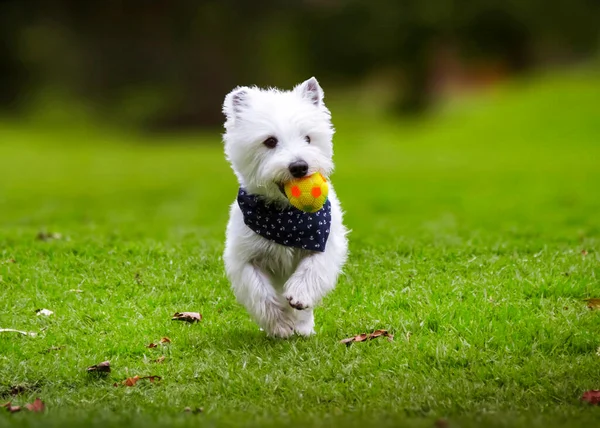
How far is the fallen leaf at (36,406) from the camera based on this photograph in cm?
509

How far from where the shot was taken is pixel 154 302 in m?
7.17

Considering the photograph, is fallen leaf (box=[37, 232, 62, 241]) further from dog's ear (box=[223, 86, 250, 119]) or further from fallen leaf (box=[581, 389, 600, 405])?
fallen leaf (box=[581, 389, 600, 405])

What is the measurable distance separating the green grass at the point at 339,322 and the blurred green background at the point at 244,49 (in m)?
24.9

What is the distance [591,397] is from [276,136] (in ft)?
8.14

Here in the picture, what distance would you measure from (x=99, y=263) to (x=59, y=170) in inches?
678

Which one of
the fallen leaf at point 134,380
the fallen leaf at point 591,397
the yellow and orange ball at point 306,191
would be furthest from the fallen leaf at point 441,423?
the fallen leaf at point 134,380

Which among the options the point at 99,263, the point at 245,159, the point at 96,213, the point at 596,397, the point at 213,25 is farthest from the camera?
the point at 213,25

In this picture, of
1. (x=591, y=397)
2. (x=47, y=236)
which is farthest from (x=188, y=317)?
(x=47, y=236)

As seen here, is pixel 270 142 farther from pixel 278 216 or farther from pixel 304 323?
pixel 304 323

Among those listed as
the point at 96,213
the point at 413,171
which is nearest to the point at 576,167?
the point at 413,171

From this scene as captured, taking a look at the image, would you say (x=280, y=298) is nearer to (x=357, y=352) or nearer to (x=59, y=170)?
(x=357, y=352)

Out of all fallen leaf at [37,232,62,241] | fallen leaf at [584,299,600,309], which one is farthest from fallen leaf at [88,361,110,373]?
fallen leaf at [37,232,62,241]

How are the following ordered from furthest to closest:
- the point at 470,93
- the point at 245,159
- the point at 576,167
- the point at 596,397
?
1. the point at 470,93
2. the point at 576,167
3. the point at 245,159
4. the point at 596,397

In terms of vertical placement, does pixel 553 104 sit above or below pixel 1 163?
above
